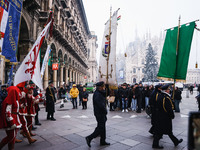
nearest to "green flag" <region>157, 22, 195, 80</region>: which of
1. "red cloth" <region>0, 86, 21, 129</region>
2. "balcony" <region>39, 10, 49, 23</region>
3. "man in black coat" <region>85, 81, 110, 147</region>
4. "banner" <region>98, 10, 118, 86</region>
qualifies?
"banner" <region>98, 10, 118, 86</region>

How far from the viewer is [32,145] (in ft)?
13.1

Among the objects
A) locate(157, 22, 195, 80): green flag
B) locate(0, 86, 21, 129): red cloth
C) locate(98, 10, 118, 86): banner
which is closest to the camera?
locate(0, 86, 21, 129): red cloth

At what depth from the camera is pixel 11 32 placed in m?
3.74

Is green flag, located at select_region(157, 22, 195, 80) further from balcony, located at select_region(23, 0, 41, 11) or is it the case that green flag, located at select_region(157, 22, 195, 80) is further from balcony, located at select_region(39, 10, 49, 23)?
balcony, located at select_region(39, 10, 49, 23)

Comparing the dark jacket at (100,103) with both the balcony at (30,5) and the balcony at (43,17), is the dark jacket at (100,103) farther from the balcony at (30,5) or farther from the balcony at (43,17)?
the balcony at (43,17)

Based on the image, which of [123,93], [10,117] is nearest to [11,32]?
[10,117]

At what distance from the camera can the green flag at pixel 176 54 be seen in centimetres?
498

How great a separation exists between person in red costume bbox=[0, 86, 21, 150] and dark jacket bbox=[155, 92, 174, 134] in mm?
3325

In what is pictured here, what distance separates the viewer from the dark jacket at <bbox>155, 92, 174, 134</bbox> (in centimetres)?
377

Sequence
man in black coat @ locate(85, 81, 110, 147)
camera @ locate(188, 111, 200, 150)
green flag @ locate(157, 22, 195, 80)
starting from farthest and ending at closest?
1. green flag @ locate(157, 22, 195, 80)
2. man in black coat @ locate(85, 81, 110, 147)
3. camera @ locate(188, 111, 200, 150)

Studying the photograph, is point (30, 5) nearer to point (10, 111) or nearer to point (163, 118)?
point (10, 111)

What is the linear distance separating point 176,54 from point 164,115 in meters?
2.39

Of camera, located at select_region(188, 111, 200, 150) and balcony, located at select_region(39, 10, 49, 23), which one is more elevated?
balcony, located at select_region(39, 10, 49, 23)

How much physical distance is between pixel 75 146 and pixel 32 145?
1150 mm
